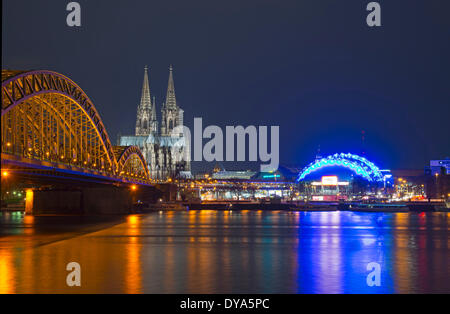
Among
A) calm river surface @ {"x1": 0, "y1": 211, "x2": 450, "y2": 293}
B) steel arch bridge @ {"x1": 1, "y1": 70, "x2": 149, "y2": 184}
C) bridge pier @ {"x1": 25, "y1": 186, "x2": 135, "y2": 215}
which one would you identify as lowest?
calm river surface @ {"x1": 0, "y1": 211, "x2": 450, "y2": 293}

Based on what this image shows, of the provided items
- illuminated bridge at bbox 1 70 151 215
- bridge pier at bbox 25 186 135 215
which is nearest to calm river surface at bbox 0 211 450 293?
illuminated bridge at bbox 1 70 151 215

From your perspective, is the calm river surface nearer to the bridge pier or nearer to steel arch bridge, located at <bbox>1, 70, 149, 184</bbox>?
steel arch bridge, located at <bbox>1, 70, 149, 184</bbox>

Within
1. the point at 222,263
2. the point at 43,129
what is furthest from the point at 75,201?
the point at 222,263

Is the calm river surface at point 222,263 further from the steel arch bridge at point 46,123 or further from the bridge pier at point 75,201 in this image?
the bridge pier at point 75,201

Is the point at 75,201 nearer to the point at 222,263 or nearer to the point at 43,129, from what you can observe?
the point at 43,129

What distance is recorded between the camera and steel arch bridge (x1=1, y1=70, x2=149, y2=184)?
61812mm

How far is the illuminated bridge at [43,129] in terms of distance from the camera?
61.2m

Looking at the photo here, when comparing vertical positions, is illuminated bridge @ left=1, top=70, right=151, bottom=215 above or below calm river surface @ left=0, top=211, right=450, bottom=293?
above

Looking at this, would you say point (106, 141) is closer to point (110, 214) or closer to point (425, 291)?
point (110, 214)

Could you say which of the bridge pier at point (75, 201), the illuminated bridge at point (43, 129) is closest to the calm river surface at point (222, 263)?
the illuminated bridge at point (43, 129)

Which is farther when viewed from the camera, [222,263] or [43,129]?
[43,129]

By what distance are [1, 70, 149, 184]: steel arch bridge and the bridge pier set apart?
4704 millimetres

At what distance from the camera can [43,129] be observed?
287 feet

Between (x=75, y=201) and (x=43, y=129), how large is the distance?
25.2 metres
